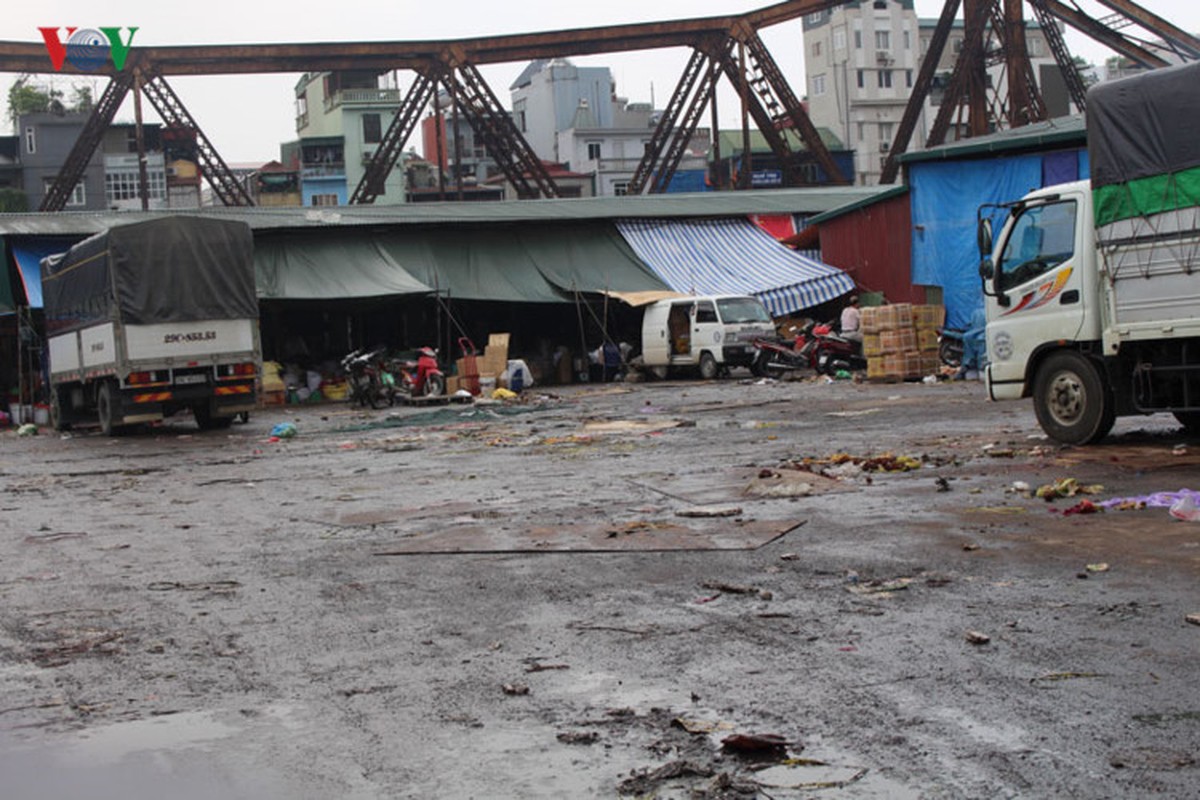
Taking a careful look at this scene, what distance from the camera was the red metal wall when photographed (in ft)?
98.7

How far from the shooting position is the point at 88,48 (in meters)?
34.9

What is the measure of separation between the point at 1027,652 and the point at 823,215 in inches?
1183

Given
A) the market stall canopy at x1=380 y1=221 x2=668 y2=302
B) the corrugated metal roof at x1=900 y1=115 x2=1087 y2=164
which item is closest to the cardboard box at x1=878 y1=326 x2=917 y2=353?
the corrugated metal roof at x1=900 y1=115 x2=1087 y2=164

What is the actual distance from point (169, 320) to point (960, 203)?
615 inches

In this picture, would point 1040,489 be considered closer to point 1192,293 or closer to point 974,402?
point 1192,293

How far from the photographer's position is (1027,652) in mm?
4848

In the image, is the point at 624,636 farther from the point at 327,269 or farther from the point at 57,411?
the point at 327,269

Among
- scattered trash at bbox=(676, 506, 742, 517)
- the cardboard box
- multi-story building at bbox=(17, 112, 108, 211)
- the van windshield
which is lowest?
scattered trash at bbox=(676, 506, 742, 517)

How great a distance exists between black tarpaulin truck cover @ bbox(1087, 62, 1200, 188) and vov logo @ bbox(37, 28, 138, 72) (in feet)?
95.2

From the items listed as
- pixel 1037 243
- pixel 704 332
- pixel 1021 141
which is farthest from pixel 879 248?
pixel 1037 243

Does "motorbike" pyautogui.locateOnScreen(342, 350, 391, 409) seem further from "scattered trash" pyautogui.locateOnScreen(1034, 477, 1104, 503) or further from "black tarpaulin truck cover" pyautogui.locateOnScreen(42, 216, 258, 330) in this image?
"scattered trash" pyautogui.locateOnScreen(1034, 477, 1104, 503)

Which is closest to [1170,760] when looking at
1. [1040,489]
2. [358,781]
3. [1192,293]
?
[358,781]

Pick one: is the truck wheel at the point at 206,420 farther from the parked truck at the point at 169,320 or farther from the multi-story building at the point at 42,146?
the multi-story building at the point at 42,146

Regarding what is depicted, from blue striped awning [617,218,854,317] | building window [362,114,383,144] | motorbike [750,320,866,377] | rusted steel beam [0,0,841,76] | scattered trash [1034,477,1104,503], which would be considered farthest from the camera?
building window [362,114,383,144]
